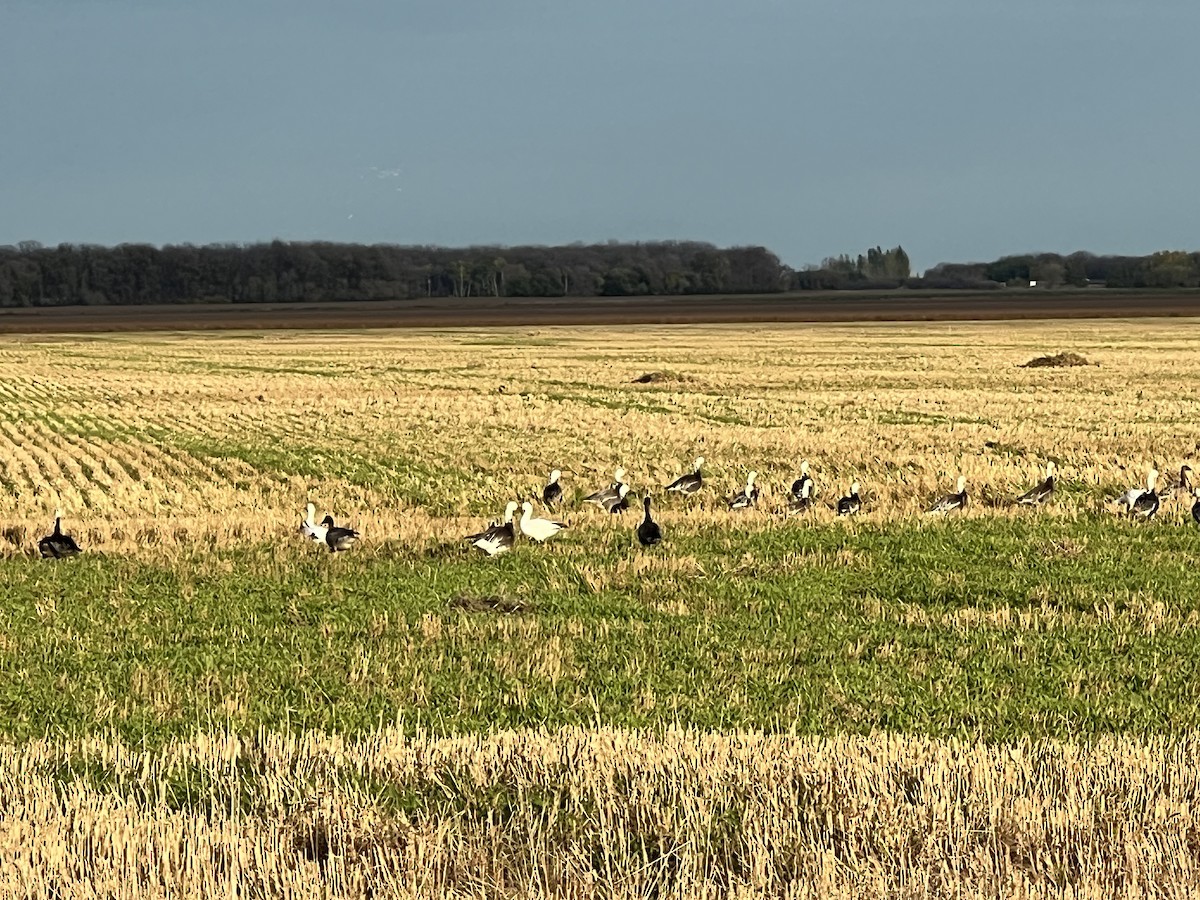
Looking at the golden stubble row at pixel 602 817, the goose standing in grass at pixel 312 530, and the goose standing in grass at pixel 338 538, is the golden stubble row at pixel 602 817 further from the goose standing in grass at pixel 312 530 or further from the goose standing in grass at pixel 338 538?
the goose standing in grass at pixel 312 530

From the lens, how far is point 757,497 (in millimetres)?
20328

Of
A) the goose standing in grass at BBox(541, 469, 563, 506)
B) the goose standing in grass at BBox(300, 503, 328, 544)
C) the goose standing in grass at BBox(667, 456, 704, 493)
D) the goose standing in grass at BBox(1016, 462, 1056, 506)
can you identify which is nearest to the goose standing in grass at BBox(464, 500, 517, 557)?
the goose standing in grass at BBox(300, 503, 328, 544)

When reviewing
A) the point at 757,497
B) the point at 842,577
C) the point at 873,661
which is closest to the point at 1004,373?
Result: the point at 757,497

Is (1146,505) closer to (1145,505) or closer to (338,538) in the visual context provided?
(1145,505)

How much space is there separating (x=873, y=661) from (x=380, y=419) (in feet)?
85.5

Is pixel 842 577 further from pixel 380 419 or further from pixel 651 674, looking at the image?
pixel 380 419

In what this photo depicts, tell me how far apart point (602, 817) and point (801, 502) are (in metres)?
12.4

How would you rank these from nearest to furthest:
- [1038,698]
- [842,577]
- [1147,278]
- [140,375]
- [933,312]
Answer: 1. [1038,698]
2. [842,577]
3. [140,375]
4. [933,312]
5. [1147,278]

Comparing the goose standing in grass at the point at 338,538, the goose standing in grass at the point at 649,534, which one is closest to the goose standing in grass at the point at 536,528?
the goose standing in grass at the point at 649,534

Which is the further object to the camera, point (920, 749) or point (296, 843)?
point (920, 749)

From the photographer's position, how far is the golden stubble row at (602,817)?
607 centimetres

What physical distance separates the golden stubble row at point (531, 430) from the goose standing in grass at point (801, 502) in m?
0.76

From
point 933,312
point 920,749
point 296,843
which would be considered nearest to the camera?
point 296,843

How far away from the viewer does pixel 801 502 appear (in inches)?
741
